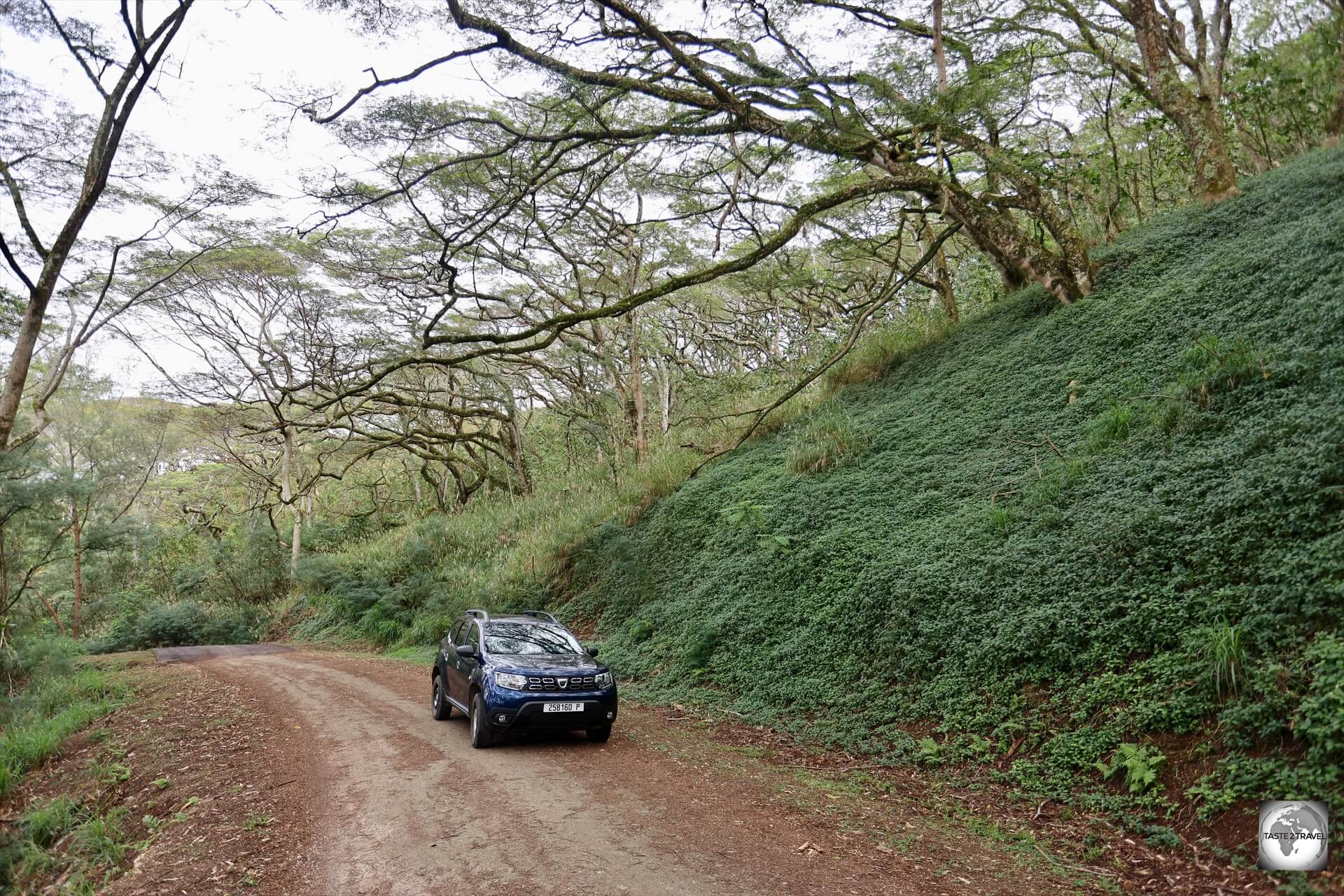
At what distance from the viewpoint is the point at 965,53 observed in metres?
12.2

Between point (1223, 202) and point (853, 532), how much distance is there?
826cm

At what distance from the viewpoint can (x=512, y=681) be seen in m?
7.10

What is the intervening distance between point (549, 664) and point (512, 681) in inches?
19.7

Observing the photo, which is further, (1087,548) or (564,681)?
(564,681)

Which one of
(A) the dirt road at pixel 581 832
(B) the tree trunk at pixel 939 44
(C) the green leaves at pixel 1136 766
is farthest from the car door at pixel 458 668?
(B) the tree trunk at pixel 939 44

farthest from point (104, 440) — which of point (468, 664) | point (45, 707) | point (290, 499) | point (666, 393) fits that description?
point (468, 664)

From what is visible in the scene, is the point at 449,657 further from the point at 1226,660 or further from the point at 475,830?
the point at 1226,660

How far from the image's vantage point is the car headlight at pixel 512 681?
7078 millimetres

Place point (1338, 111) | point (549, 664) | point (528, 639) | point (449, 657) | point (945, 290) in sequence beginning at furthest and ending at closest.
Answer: point (945, 290), point (1338, 111), point (449, 657), point (528, 639), point (549, 664)

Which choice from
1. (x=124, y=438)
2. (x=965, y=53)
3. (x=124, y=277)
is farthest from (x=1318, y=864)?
(x=124, y=438)

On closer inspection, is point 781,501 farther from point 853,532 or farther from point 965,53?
point 965,53

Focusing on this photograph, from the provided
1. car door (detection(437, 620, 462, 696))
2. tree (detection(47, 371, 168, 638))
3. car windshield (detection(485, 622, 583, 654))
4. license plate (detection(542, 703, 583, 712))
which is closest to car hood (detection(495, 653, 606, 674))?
car windshield (detection(485, 622, 583, 654))

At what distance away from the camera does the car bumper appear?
6.98 meters

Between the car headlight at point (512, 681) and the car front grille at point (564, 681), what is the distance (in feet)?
0.17
